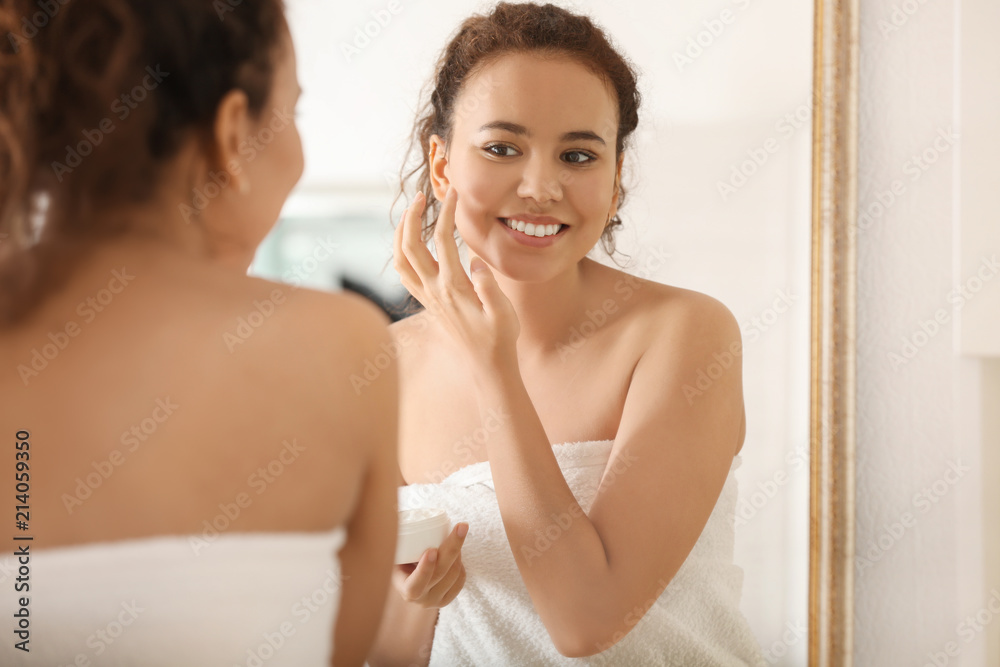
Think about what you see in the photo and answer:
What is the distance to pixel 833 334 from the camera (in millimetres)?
843

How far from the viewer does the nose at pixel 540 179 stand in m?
0.72

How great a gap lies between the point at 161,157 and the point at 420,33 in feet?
1.27

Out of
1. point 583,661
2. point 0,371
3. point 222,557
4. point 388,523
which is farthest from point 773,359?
point 0,371

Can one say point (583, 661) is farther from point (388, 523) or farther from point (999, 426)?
point (999, 426)

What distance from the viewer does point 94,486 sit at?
0.45 m

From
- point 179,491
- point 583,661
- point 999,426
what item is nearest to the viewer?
point 179,491
